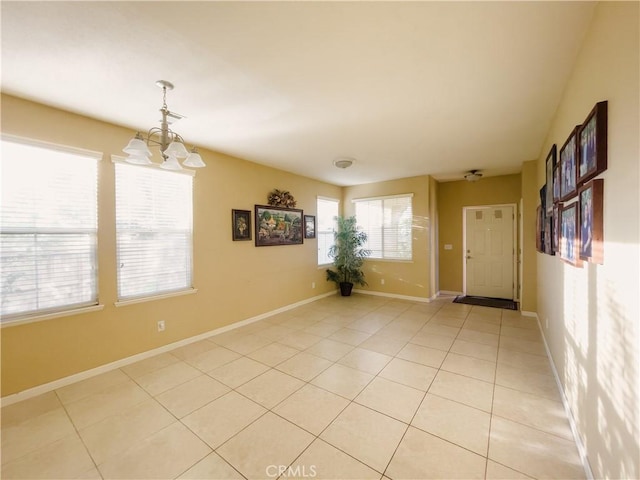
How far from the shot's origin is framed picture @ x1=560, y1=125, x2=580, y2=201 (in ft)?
5.47

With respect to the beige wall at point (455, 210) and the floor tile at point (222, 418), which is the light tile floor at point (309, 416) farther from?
the beige wall at point (455, 210)

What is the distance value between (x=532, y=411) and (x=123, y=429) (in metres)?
3.07

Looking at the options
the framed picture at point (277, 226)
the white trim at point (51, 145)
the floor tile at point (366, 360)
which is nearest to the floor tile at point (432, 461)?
the floor tile at point (366, 360)

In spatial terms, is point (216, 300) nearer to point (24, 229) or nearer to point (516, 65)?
point (24, 229)

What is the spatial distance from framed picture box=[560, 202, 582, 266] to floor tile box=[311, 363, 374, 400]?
1.88m

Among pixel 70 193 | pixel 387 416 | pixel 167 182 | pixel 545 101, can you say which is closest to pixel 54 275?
pixel 70 193

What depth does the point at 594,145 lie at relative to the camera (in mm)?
1318

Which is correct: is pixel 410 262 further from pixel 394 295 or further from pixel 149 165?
pixel 149 165

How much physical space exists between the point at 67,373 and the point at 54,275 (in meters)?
0.94

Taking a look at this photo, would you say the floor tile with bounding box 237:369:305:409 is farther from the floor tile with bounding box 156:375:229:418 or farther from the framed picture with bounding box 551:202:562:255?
the framed picture with bounding box 551:202:562:255

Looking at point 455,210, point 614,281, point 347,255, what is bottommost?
point 347,255

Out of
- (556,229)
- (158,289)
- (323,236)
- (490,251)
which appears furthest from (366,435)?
(490,251)

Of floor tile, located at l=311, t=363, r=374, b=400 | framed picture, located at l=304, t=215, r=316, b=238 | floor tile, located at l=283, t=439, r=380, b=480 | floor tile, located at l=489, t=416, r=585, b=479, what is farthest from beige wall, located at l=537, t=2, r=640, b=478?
framed picture, located at l=304, t=215, r=316, b=238

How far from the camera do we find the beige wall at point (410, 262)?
529 centimetres
